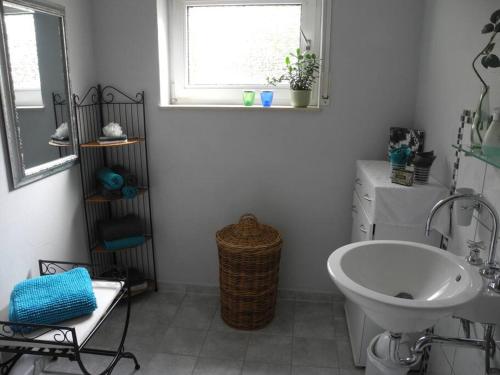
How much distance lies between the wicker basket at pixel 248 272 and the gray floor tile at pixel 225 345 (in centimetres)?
8

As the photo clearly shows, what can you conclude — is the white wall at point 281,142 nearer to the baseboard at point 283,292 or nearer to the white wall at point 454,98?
the baseboard at point 283,292

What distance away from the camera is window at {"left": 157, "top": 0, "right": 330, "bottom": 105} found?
2549 millimetres

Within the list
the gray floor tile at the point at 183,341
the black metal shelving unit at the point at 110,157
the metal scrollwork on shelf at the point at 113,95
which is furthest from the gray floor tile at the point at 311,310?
the metal scrollwork on shelf at the point at 113,95

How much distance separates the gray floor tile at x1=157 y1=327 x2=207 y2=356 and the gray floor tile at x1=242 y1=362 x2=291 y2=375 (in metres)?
0.29

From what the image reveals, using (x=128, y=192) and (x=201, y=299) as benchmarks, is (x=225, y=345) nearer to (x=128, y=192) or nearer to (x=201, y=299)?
(x=201, y=299)

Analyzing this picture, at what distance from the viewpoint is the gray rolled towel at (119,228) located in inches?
99.5

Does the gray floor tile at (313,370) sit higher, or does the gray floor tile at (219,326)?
the gray floor tile at (219,326)

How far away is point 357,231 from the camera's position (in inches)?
90.5

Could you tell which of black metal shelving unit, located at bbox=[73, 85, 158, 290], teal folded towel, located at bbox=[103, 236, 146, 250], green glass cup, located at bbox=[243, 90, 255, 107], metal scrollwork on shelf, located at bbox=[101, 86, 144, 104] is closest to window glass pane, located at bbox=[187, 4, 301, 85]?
green glass cup, located at bbox=[243, 90, 255, 107]

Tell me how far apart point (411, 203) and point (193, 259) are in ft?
4.90

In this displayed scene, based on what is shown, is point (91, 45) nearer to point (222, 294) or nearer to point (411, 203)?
point (222, 294)

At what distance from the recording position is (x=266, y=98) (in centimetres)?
253

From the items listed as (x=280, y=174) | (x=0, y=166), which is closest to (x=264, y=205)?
(x=280, y=174)

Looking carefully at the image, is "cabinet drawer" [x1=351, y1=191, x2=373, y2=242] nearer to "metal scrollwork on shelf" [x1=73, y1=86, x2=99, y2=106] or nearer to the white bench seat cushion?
the white bench seat cushion
